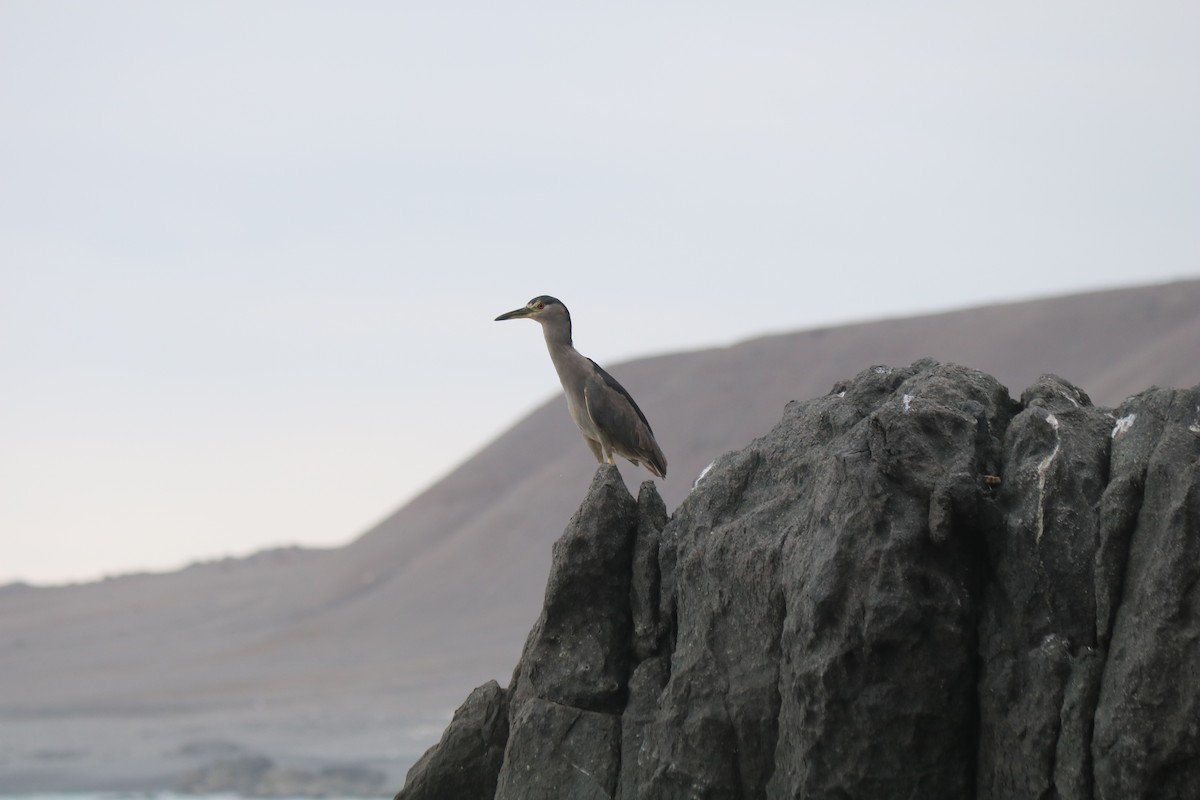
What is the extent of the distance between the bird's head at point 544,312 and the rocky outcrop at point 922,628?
16.3ft

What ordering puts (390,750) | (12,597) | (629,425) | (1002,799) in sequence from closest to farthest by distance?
(1002,799), (629,425), (390,750), (12,597)

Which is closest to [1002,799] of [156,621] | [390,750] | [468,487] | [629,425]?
[629,425]

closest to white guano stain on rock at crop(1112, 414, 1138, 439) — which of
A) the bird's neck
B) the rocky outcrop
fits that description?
the rocky outcrop

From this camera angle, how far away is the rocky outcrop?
8.12 meters

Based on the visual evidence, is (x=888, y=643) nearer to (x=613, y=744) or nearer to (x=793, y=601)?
(x=793, y=601)

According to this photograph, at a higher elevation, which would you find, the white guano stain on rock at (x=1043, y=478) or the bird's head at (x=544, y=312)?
the bird's head at (x=544, y=312)

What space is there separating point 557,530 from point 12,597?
3606 cm

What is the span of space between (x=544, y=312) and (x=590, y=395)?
33.1 inches

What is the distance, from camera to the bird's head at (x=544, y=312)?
14875 millimetres

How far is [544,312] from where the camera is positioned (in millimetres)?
14953

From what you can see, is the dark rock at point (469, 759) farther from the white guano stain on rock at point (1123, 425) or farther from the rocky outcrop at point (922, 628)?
the white guano stain on rock at point (1123, 425)

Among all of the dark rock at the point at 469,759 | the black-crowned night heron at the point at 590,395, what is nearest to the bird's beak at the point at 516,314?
the black-crowned night heron at the point at 590,395

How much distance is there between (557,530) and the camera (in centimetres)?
8756

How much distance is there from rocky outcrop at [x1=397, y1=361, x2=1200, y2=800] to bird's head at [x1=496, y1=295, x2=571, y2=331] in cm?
498
